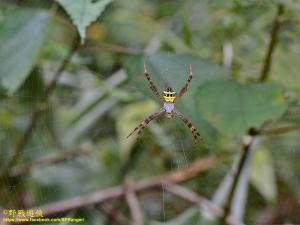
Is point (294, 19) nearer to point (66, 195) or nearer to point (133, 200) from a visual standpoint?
point (133, 200)

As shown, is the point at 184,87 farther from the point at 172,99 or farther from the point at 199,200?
the point at 199,200

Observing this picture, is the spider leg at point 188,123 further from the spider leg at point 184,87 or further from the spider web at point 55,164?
the spider web at point 55,164

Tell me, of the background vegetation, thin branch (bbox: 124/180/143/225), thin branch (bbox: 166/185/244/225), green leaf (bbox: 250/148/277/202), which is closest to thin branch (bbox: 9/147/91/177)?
the background vegetation

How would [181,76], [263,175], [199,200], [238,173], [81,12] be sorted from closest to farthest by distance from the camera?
[81,12], [181,76], [238,173], [199,200], [263,175]

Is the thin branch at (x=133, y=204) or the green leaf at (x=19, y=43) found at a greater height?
the green leaf at (x=19, y=43)

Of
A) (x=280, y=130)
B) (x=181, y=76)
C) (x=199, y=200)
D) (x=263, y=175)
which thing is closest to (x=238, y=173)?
(x=280, y=130)

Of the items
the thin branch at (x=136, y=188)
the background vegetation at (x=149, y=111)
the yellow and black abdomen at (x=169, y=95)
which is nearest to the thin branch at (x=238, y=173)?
the background vegetation at (x=149, y=111)

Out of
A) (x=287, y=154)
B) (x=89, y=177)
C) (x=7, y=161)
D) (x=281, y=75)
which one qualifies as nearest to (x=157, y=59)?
(x=281, y=75)
